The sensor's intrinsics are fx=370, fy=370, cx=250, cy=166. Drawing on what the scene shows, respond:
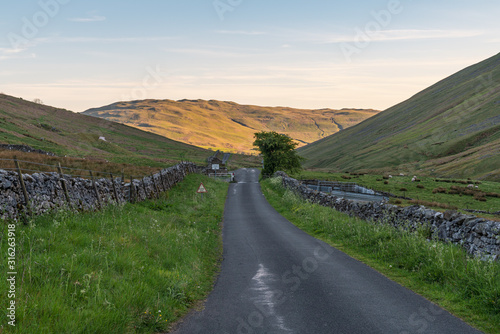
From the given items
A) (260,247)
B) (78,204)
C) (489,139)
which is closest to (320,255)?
(260,247)

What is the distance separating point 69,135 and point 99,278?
344ft

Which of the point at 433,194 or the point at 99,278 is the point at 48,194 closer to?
the point at 99,278

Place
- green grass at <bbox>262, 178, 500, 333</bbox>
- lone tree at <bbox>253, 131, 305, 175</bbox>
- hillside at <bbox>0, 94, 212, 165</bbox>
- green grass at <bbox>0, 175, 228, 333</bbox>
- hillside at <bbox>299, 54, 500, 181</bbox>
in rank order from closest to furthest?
green grass at <bbox>0, 175, 228, 333</bbox>
green grass at <bbox>262, 178, 500, 333</bbox>
hillside at <bbox>0, 94, 212, 165</bbox>
lone tree at <bbox>253, 131, 305, 175</bbox>
hillside at <bbox>299, 54, 500, 181</bbox>

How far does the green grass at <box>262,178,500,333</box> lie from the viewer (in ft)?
25.9

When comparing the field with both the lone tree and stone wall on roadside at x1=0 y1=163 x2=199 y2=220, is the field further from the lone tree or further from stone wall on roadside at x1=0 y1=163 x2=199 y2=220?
stone wall on roadside at x1=0 y1=163 x2=199 y2=220

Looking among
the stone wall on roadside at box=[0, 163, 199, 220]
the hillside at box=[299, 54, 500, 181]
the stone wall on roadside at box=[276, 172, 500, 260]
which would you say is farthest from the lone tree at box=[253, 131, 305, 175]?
the stone wall on roadside at box=[0, 163, 199, 220]

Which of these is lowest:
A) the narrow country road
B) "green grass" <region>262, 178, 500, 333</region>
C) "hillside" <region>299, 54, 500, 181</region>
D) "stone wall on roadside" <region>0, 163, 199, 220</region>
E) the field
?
the narrow country road

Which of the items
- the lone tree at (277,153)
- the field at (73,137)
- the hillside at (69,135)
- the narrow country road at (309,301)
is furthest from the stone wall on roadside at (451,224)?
the hillside at (69,135)

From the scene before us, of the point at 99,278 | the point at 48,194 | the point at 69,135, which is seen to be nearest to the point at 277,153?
the point at 48,194

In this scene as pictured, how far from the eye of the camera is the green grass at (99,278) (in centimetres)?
589

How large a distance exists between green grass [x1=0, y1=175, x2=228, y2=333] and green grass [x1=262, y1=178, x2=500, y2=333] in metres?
5.62

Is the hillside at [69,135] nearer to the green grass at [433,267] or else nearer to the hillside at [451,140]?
the green grass at [433,267]

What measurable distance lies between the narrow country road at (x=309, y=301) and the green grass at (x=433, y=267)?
0.46m

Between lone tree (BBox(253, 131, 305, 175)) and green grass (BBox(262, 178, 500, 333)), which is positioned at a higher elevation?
lone tree (BBox(253, 131, 305, 175))
